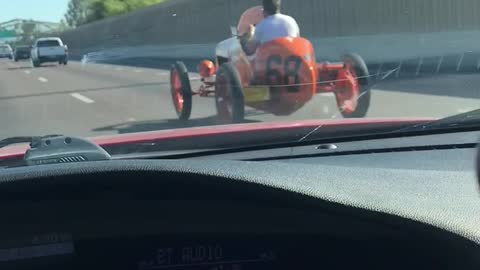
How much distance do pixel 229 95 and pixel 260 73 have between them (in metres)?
0.36

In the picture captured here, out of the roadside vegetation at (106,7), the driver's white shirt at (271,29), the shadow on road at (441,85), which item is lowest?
the shadow on road at (441,85)

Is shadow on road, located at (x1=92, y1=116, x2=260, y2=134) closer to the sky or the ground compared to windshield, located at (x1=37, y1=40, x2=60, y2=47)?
closer to the ground

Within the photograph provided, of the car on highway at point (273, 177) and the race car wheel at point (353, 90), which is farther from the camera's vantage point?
the race car wheel at point (353, 90)

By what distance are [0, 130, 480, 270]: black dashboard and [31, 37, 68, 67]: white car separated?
24687mm

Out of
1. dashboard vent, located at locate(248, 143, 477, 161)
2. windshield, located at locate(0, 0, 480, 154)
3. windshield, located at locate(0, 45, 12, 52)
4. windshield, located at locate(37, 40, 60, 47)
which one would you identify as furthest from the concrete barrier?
windshield, located at locate(0, 45, 12, 52)

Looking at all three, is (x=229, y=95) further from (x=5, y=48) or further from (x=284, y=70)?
(x=5, y=48)

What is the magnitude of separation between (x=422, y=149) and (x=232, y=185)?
1673 mm

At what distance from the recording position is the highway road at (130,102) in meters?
7.37

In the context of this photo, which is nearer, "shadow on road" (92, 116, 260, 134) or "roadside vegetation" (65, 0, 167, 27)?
"shadow on road" (92, 116, 260, 134)

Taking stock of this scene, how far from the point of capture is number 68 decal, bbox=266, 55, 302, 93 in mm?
8062

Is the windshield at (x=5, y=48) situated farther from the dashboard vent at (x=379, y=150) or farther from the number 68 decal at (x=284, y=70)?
the dashboard vent at (x=379, y=150)

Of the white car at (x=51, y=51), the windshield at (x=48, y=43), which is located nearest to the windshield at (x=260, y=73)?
the white car at (x=51, y=51)

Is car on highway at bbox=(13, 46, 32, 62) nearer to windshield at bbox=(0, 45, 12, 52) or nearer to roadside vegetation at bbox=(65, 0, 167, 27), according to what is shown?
windshield at bbox=(0, 45, 12, 52)

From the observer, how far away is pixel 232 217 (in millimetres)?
3195
